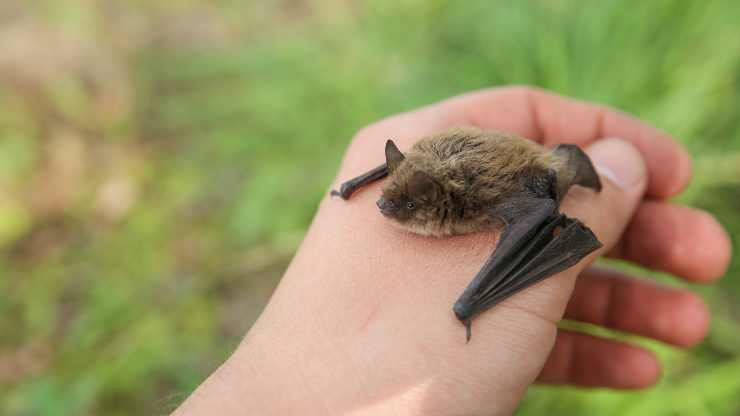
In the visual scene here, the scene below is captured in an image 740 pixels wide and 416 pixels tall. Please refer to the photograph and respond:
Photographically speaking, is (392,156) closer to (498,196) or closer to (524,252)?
(498,196)

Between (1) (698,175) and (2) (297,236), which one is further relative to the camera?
(2) (297,236)

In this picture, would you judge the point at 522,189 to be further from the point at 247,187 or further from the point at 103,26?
the point at 103,26

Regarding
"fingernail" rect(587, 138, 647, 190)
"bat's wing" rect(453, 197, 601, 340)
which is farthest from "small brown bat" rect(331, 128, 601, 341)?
"fingernail" rect(587, 138, 647, 190)

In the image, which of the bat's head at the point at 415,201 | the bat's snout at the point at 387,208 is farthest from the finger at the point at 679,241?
the bat's snout at the point at 387,208

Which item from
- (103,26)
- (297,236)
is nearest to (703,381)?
(297,236)

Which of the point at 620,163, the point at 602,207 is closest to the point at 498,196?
the point at 602,207

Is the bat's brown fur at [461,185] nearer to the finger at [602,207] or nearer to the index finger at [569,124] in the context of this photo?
the finger at [602,207]
